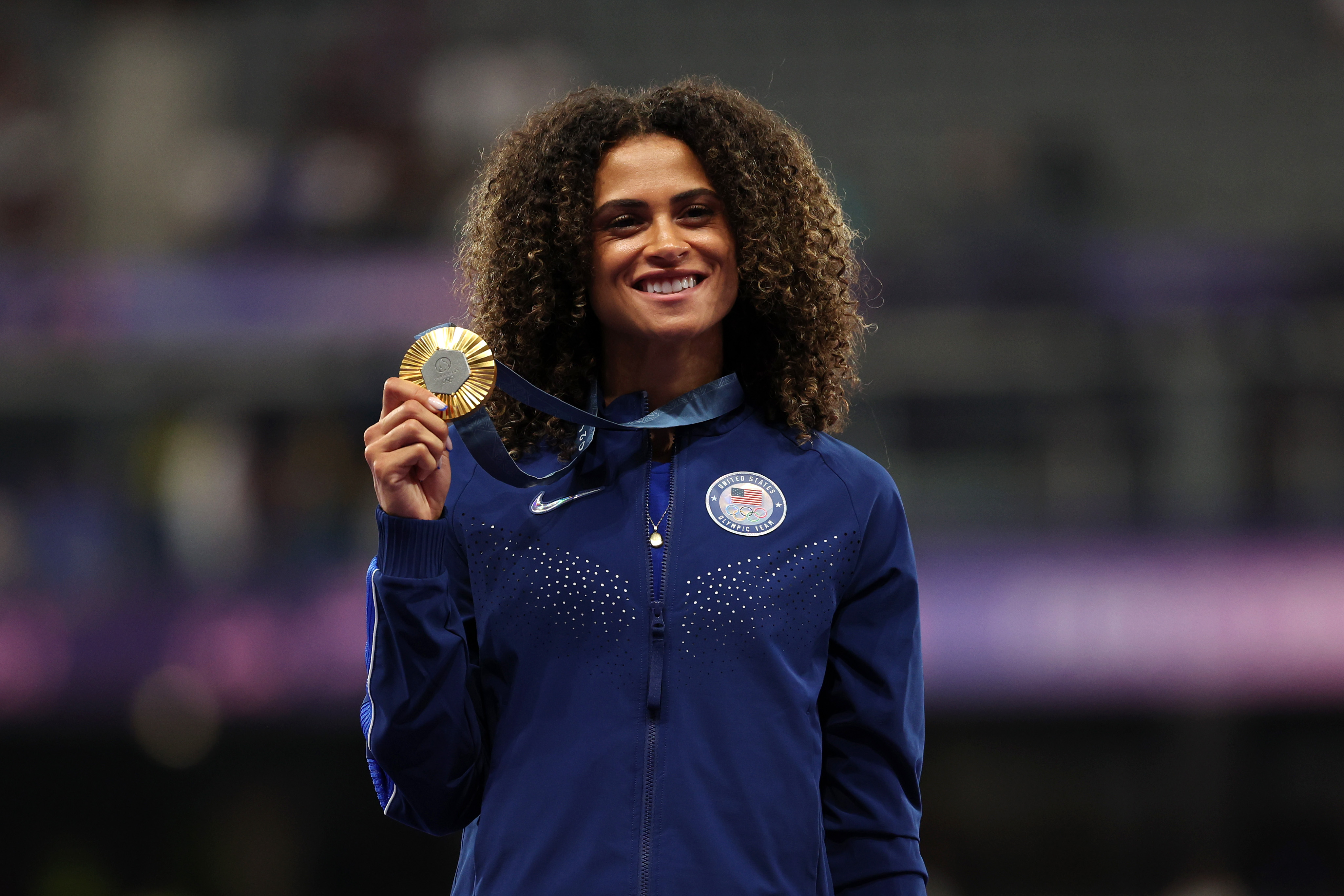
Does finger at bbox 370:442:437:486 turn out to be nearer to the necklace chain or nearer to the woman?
the woman

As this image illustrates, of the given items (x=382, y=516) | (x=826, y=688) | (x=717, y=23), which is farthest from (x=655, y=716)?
(x=717, y=23)

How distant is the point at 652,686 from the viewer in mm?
1781

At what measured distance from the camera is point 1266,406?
7246 millimetres

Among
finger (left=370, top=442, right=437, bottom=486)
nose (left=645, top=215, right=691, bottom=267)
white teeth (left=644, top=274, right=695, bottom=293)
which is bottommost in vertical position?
finger (left=370, top=442, right=437, bottom=486)

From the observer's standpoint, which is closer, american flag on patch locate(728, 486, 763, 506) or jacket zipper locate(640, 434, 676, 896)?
jacket zipper locate(640, 434, 676, 896)

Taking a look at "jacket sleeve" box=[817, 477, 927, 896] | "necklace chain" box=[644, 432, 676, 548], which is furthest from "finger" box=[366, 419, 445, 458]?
"jacket sleeve" box=[817, 477, 927, 896]

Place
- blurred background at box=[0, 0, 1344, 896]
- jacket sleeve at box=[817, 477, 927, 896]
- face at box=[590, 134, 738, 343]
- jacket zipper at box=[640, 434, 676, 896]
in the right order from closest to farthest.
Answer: jacket zipper at box=[640, 434, 676, 896] → jacket sleeve at box=[817, 477, 927, 896] → face at box=[590, 134, 738, 343] → blurred background at box=[0, 0, 1344, 896]

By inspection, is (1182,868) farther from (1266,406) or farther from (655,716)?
(655,716)

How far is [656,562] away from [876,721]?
347 millimetres

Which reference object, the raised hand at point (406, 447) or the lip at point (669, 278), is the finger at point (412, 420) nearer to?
the raised hand at point (406, 447)

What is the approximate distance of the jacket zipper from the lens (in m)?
1.73

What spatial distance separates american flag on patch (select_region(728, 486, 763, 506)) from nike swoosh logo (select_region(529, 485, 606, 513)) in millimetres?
175

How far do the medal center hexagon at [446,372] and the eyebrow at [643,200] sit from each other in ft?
1.08

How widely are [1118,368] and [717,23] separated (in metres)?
4.89
